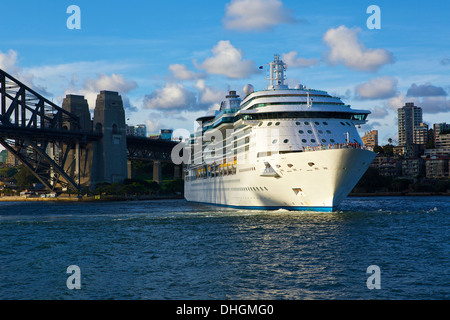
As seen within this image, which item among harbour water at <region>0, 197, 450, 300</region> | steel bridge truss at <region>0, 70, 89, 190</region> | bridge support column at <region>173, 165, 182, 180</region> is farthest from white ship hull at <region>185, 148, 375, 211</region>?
bridge support column at <region>173, 165, 182, 180</region>

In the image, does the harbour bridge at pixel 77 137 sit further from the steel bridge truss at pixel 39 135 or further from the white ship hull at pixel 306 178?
the white ship hull at pixel 306 178

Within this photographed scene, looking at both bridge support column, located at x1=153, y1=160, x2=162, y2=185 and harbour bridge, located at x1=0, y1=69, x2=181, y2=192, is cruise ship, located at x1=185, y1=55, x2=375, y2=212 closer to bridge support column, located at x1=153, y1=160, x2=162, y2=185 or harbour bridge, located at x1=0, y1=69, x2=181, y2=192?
harbour bridge, located at x1=0, y1=69, x2=181, y2=192

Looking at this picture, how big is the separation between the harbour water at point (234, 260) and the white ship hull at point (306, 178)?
3.56 m

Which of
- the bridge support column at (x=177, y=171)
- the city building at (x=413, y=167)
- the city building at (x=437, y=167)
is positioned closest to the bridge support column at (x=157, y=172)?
the bridge support column at (x=177, y=171)

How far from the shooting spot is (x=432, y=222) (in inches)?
1457

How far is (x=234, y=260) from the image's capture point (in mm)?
21734

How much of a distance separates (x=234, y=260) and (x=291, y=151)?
22.1 meters

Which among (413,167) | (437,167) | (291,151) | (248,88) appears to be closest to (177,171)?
(413,167)

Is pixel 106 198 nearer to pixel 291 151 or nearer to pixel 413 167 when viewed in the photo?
pixel 291 151

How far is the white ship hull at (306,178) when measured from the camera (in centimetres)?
3778

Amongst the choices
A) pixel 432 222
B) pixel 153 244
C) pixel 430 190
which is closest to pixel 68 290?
pixel 153 244

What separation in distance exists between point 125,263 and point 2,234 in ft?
50.9

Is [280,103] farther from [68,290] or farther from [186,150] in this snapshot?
[186,150]

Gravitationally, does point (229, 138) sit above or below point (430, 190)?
above
